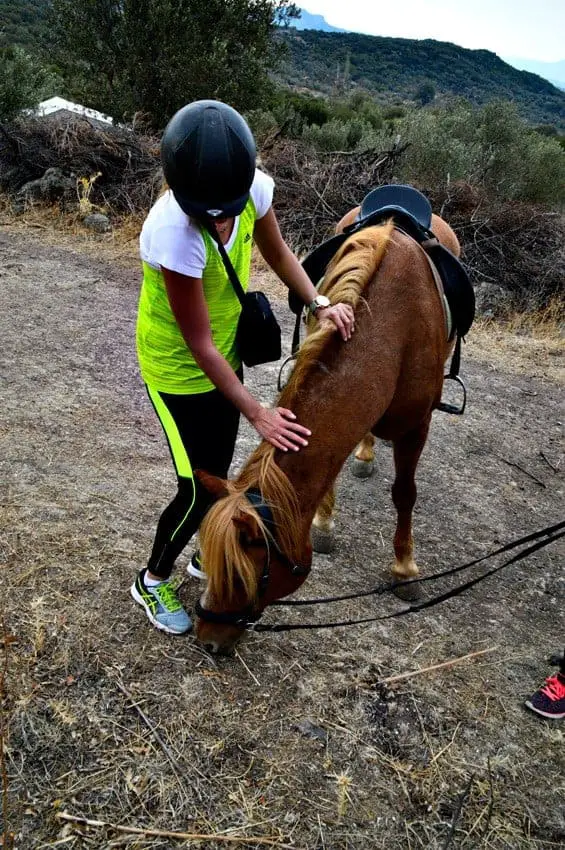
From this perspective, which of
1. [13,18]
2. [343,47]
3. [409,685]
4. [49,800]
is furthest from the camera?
[343,47]

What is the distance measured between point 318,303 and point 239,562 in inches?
40.7

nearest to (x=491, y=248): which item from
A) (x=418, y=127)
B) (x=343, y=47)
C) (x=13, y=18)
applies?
(x=418, y=127)

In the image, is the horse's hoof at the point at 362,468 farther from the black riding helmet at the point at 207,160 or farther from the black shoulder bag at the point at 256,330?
the black riding helmet at the point at 207,160

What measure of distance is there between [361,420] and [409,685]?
1.21 metres

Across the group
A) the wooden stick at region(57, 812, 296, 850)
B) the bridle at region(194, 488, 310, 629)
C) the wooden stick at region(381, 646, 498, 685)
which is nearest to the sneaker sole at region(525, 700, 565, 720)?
the wooden stick at region(381, 646, 498, 685)

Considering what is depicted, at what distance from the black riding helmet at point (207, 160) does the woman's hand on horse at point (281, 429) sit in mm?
622

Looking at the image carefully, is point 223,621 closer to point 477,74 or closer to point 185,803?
point 185,803

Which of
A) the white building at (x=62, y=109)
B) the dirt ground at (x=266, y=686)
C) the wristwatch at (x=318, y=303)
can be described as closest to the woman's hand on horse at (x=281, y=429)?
the wristwatch at (x=318, y=303)

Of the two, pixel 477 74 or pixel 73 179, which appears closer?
pixel 73 179

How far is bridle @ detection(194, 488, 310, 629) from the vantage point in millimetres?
1793

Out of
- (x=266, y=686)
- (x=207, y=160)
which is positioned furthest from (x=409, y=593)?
(x=207, y=160)

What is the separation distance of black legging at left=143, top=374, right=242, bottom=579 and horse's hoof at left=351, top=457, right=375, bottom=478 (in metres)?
1.80

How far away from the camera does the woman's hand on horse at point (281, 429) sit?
1.84 metres

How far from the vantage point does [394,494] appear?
3.13 m
